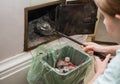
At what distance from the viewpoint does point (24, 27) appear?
153cm

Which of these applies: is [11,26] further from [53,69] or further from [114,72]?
[114,72]

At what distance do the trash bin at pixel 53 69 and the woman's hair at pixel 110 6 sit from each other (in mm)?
730

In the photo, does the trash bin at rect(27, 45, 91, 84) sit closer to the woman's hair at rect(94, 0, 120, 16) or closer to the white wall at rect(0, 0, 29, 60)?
the white wall at rect(0, 0, 29, 60)

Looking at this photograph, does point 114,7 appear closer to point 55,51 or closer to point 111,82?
point 111,82

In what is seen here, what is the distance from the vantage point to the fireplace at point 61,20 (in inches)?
66.2

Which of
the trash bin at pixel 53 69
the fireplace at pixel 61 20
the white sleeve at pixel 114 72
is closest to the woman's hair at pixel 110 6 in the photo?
the white sleeve at pixel 114 72

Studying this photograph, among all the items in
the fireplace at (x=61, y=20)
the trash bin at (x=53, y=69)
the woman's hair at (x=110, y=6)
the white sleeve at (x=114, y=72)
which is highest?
the woman's hair at (x=110, y=6)

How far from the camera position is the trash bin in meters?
1.43

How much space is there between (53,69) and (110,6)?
0.78m

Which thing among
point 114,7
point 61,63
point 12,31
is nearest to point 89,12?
point 61,63

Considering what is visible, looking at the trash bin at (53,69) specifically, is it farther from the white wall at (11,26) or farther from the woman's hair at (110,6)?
the woman's hair at (110,6)

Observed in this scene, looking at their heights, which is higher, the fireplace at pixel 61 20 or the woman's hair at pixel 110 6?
the woman's hair at pixel 110 6

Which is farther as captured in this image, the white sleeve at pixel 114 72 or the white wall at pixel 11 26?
the white wall at pixel 11 26

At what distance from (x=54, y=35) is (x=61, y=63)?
318 mm
